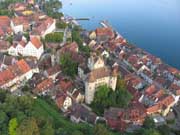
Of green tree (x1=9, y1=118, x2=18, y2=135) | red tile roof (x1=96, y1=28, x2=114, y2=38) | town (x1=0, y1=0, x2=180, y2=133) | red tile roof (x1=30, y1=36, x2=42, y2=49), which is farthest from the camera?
red tile roof (x1=96, y1=28, x2=114, y2=38)

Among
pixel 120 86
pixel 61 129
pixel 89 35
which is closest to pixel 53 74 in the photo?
pixel 120 86

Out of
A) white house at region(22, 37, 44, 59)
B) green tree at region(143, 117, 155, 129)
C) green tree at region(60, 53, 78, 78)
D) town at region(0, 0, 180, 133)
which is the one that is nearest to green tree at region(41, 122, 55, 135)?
town at region(0, 0, 180, 133)

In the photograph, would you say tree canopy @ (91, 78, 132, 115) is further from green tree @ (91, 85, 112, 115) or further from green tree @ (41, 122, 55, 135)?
green tree @ (41, 122, 55, 135)

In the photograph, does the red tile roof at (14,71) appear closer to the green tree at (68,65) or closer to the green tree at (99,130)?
the green tree at (68,65)

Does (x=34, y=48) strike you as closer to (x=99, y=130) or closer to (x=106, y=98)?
(x=106, y=98)

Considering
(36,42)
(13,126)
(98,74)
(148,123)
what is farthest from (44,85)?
(148,123)

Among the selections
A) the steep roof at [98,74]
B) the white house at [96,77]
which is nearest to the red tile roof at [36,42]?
the white house at [96,77]
